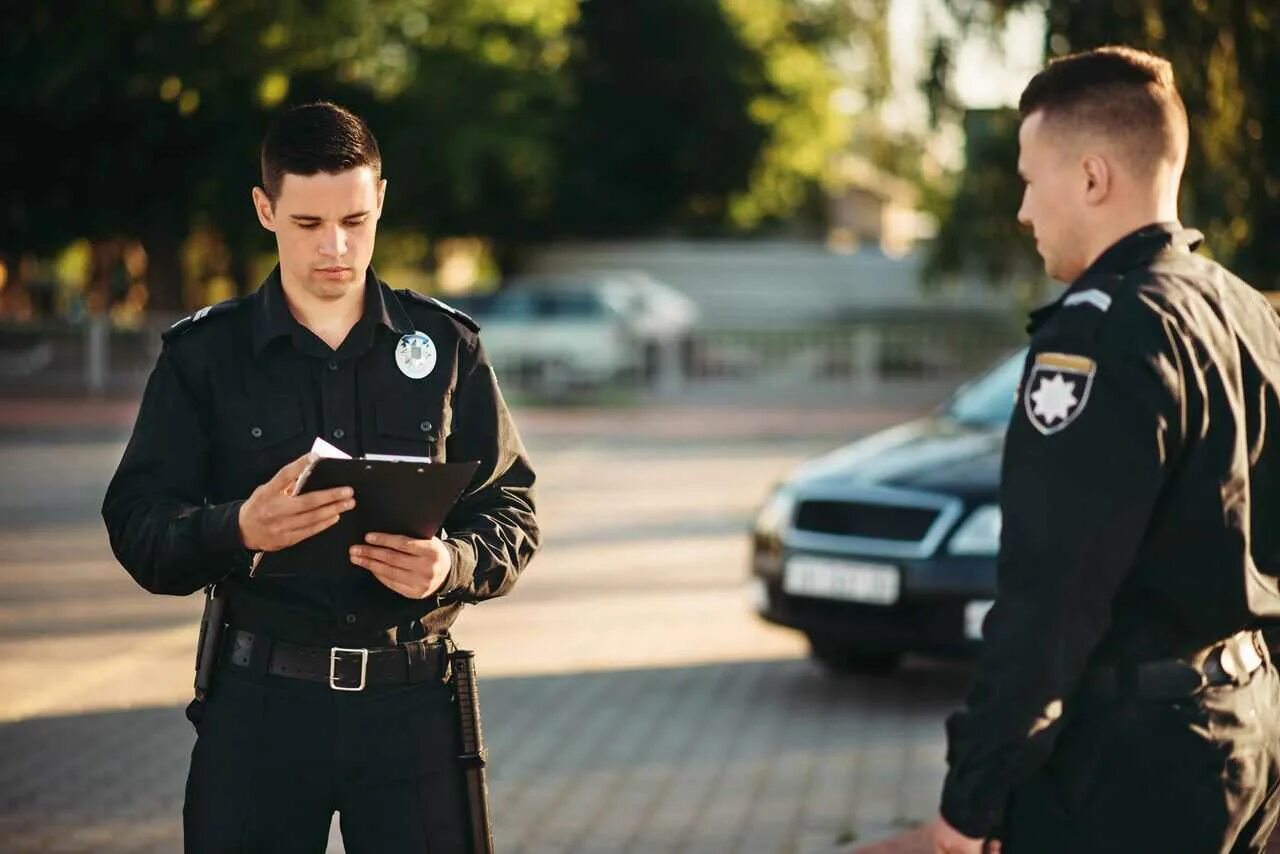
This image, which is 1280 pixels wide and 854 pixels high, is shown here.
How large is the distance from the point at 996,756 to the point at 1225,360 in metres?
0.65

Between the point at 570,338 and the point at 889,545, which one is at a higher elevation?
the point at 889,545

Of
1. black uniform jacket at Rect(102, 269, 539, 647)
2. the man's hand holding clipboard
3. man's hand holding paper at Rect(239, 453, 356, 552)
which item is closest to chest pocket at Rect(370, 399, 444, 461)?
black uniform jacket at Rect(102, 269, 539, 647)

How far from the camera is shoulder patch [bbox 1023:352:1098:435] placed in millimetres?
2477

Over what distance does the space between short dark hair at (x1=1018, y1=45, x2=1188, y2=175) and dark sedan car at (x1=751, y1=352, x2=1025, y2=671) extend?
191 inches

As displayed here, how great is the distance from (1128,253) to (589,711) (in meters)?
5.91

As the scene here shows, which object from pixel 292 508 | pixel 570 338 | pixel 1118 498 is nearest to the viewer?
pixel 1118 498

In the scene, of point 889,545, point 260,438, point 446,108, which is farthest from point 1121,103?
point 446,108

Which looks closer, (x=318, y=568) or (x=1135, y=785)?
(x=1135, y=785)

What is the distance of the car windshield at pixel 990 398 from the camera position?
9.04m

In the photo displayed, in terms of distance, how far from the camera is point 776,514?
8578 millimetres

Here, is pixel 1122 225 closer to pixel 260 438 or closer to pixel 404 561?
pixel 404 561

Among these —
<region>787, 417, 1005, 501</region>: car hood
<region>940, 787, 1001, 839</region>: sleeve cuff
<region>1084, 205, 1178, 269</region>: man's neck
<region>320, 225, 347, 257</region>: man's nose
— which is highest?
<region>1084, 205, 1178, 269</region>: man's neck

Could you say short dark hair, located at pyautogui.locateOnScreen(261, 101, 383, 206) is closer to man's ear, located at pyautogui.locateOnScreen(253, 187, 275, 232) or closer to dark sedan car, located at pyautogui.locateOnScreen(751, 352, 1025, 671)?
man's ear, located at pyautogui.locateOnScreen(253, 187, 275, 232)

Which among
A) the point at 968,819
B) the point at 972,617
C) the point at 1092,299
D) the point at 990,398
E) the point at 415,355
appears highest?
the point at 1092,299
